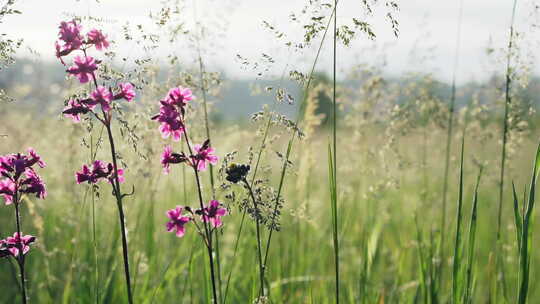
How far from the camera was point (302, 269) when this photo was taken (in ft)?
14.1

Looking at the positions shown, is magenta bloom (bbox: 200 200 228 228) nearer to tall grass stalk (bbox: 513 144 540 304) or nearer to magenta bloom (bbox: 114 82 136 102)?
magenta bloom (bbox: 114 82 136 102)

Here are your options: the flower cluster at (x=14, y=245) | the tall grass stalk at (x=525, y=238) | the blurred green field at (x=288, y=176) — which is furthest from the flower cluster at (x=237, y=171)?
the tall grass stalk at (x=525, y=238)

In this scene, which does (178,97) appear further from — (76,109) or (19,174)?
(19,174)

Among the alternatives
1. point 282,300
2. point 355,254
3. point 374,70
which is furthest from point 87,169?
point 355,254

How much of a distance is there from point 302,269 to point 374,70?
1705mm

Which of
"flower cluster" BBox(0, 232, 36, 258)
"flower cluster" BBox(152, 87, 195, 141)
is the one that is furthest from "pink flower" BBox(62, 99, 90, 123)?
"flower cluster" BBox(0, 232, 36, 258)

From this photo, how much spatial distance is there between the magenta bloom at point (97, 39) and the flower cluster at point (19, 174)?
1.53ft

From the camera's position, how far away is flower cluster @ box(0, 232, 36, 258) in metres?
2.07

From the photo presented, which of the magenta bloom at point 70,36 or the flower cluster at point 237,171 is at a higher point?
the magenta bloom at point 70,36

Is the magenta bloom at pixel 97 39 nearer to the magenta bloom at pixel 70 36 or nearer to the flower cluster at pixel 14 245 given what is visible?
the magenta bloom at pixel 70 36

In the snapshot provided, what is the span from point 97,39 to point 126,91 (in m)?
0.21

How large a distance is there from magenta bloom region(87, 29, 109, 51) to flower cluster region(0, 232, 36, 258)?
783 millimetres

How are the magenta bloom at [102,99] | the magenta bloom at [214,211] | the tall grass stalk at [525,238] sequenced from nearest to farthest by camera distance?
the magenta bloom at [102,99] < the magenta bloom at [214,211] < the tall grass stalk at [525,238]

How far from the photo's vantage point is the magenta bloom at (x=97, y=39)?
1995mm
